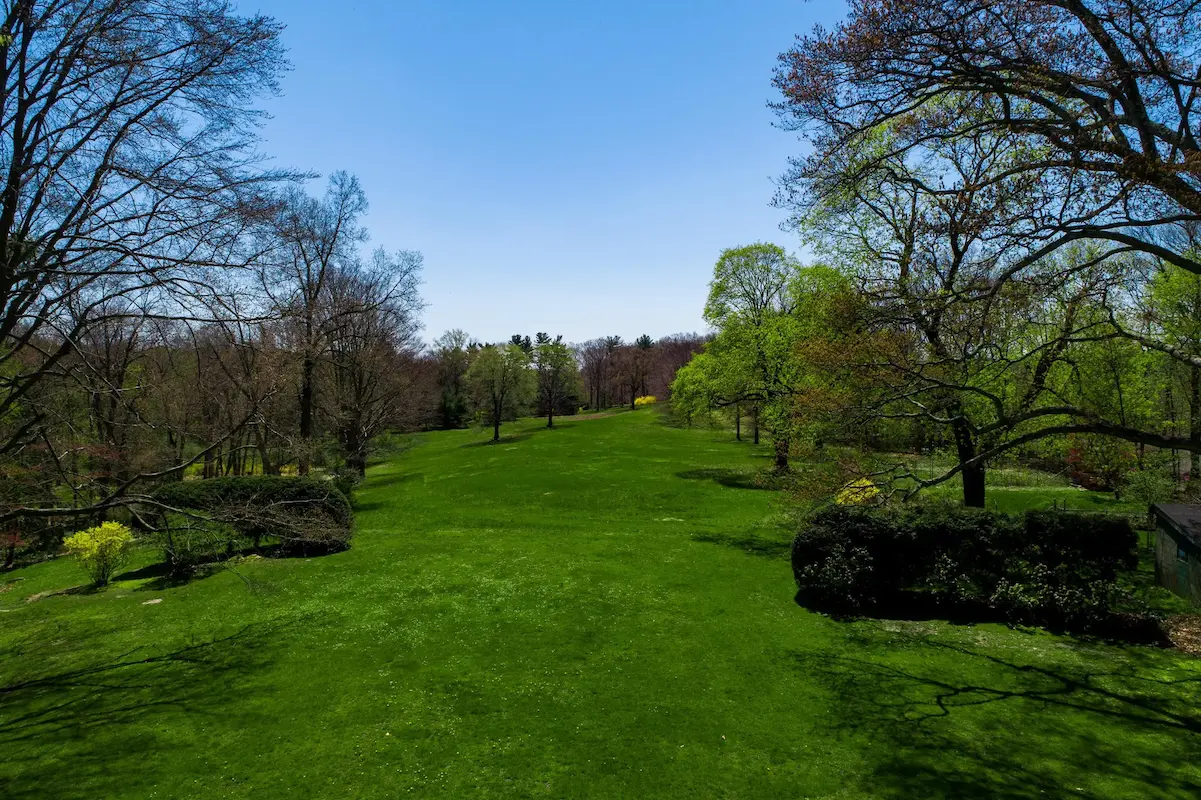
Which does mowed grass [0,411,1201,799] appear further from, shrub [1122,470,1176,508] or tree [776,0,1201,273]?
shrub [1122,470,1176,508]

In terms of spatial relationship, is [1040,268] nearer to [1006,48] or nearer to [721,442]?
[1006,48]

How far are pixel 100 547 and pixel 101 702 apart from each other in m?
6.69

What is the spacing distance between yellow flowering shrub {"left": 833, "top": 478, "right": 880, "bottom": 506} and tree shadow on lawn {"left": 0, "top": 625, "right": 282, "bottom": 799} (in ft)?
35.6

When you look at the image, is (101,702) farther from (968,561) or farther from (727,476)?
(727,476)

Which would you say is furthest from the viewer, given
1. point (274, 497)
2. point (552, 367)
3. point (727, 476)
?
point (552, 367)

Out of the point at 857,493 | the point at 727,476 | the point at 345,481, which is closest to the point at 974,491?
the point at 857,493

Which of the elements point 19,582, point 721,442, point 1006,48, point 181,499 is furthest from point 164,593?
point 721,442

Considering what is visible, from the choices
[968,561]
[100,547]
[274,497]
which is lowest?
[968,561]

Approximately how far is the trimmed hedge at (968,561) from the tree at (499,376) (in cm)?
3835

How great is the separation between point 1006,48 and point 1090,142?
1549mm

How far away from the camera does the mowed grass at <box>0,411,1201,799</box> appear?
7.07m

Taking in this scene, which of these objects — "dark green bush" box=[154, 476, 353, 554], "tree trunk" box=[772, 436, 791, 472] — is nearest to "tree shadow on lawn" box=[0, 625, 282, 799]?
"dark green bush" box=[154, 476, 353, 554]

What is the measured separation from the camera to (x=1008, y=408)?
1666cm

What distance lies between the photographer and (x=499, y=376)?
48.8 m
